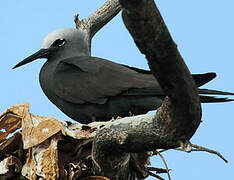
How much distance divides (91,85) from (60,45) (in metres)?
0.87

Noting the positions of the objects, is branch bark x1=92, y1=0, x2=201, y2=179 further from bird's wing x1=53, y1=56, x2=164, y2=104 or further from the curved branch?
A: the curved branch

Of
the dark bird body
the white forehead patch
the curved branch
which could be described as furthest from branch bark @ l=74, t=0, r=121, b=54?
the dark bird body

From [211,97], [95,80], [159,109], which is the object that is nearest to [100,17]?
[95,80]

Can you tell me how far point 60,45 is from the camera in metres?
7.05

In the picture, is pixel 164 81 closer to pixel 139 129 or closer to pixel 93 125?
pixel 139 129

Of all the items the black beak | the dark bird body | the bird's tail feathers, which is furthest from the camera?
the black beak

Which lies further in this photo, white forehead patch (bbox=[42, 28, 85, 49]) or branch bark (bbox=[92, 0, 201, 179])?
white forehead patch (bbox=[42, 28, 85, 49])

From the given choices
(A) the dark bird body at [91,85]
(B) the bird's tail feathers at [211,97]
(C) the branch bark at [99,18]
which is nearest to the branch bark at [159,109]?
(B) the bird's tail feathers at [211,97]

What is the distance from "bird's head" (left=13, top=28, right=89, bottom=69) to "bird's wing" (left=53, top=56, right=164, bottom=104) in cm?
29

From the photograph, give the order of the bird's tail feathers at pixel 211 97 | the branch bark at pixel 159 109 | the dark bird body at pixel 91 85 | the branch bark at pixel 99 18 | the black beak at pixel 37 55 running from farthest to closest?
the branch bark at pixel 99 18, the black beak at pixel 37 55, the dark bird body at pixel 91 85, the bird's tail feathers at pixel 211 97, the branch bark at pixel 159 109

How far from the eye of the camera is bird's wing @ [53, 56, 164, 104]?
6203 millimetres

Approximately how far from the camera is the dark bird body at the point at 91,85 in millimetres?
6156

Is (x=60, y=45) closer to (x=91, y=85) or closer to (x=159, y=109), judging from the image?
(x=91, y=85)

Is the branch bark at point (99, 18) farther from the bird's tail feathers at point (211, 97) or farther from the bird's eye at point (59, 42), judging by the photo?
the bird's tail feathers at point (211, 97)
